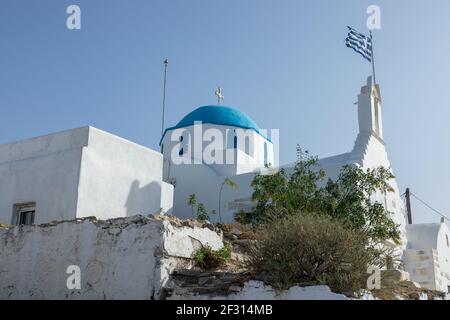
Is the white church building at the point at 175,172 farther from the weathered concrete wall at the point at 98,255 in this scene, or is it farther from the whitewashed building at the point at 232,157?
the weathered concrete wall at the point at 98,255

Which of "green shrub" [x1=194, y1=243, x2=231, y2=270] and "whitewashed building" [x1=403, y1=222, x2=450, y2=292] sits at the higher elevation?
"whitewashed building" [x1=403, y1=222, x2=450, y2=292]

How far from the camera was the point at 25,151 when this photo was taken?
1208 centimetres

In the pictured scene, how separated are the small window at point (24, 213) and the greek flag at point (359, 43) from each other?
11.2 metres

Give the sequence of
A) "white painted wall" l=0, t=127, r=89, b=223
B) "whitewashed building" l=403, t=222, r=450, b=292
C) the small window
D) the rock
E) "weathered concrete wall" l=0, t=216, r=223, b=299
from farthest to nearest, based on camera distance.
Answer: "whitewashed building" l=403, t=222, r=450, b=292 < the small window < "white painted wall" l=0, t=127, r=89, b=223 < the rock < "weathered concrete wall" l=0, t=216, r=223, b=299

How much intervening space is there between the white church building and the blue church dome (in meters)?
0.04

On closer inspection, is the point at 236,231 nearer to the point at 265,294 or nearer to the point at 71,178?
the point at 265,294

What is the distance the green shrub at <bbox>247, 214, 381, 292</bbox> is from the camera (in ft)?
20.4

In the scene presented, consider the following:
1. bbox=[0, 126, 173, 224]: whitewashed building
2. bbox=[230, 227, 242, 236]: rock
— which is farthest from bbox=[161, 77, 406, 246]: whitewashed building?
bbox=[230, 227, 242, 236]: rock

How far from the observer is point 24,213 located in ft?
38.2

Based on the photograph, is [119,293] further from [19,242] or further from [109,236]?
[19,242]

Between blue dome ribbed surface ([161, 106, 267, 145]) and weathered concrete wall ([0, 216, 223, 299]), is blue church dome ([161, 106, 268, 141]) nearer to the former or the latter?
blue dome ribbed surface ([161, 106, 267, 145])

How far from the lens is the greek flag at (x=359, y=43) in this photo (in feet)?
57.0

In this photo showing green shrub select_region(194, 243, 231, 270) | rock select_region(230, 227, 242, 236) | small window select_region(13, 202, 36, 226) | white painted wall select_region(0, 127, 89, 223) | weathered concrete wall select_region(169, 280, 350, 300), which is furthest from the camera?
small window select_region(13, 202, 36, 226)

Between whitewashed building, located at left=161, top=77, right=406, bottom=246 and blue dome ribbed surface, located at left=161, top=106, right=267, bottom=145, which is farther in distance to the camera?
blue dome ribbed surface, located at left=161, top=106, right=267, bottom=145
